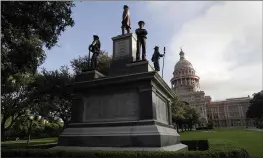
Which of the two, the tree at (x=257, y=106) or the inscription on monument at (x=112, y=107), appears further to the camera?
the tree at (x=257, y=106)

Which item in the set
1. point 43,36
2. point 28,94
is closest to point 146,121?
point 43,36

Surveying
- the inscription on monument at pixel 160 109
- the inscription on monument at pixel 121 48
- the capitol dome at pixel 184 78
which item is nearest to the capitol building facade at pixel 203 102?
the capitol dome at pixel 184 78

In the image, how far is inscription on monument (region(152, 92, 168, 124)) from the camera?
13.9 m

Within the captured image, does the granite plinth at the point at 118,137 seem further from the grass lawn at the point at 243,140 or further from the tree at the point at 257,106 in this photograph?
the tree at the point at 257,106

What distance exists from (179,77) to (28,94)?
426 ft

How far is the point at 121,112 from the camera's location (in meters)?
13.6

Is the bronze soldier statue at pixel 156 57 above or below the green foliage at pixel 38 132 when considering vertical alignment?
above

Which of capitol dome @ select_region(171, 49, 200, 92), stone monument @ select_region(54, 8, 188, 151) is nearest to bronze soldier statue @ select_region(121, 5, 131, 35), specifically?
stone monument @ select_region(54, 8, 188, 151)

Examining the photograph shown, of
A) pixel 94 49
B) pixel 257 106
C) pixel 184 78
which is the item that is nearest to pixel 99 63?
pixel 94 49

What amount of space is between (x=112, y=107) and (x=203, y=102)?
5612 inches

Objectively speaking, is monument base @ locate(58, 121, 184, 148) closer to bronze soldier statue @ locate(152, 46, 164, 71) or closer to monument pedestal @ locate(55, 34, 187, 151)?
monument pedestal @ locate(55, 34, 187, 151)

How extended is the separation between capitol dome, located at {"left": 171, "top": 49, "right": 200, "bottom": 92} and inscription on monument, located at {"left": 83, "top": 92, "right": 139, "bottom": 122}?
138 m

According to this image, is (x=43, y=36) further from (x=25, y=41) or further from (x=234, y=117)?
(x=234, y=117)

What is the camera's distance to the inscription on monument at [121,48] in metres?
16.0
